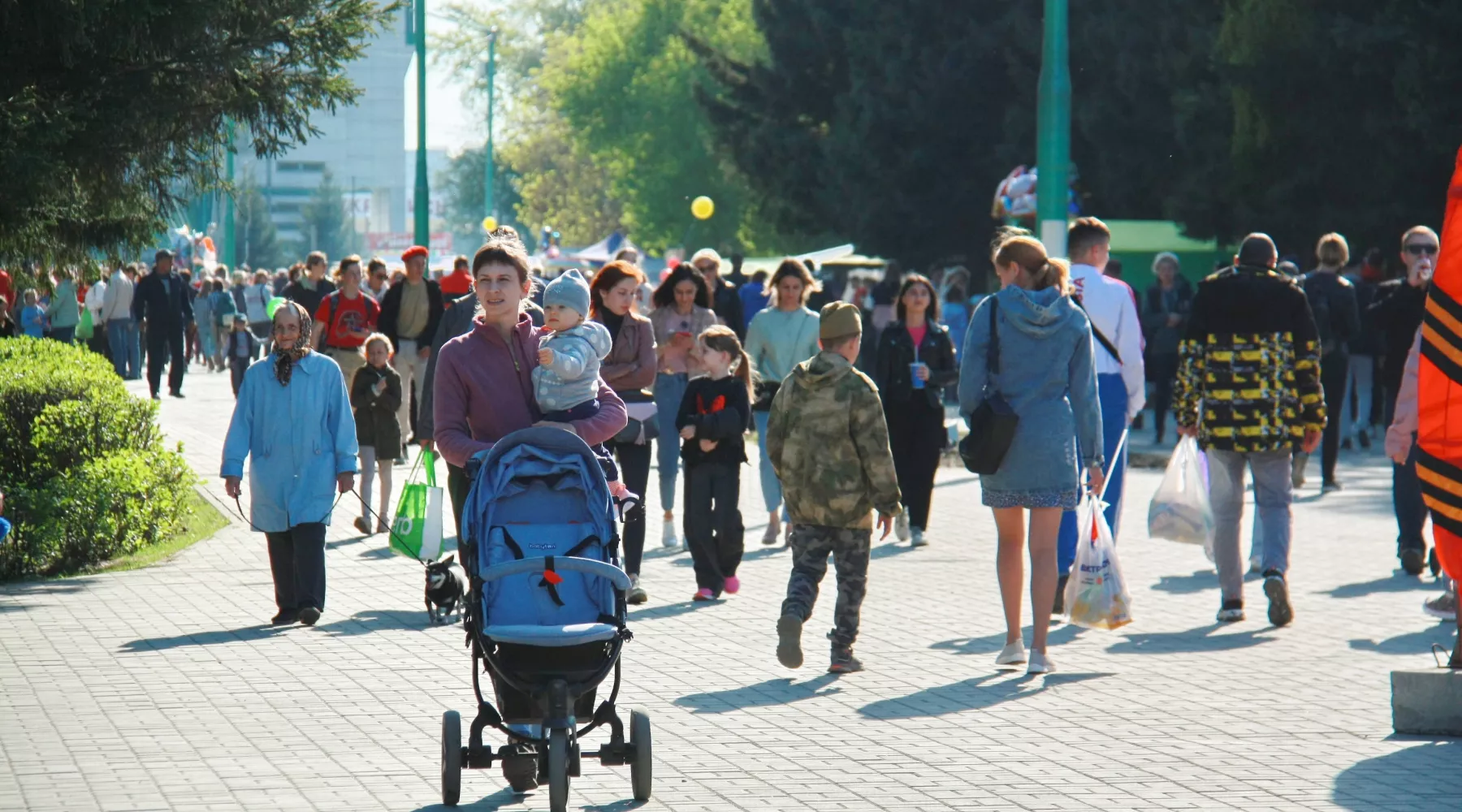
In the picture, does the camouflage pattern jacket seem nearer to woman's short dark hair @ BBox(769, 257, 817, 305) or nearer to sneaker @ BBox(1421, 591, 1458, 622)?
sneaker @ BBox(1421, 591, 1458, 622)

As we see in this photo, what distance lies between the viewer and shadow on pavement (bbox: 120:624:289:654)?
9516 millimetres

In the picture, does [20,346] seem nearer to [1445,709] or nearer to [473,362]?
[473,362]

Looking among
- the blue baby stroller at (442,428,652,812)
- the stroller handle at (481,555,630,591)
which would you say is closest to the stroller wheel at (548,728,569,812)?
the blue baby stroller at (442,428,652,812)

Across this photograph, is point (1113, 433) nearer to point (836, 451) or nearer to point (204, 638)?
point (836, 451)

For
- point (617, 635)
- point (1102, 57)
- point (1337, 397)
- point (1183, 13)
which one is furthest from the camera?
point (1102, 57)

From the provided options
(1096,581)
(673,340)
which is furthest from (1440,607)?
(673,340)

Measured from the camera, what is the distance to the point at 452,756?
6.45m

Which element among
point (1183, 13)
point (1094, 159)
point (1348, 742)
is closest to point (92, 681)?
point (1348, 742)

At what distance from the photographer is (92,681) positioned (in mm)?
8609

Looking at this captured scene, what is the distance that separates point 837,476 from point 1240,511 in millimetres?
2564

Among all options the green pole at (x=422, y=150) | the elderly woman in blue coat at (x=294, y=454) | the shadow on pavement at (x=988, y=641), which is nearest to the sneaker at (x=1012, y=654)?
the shadow on pavement at (x=988, y=641)

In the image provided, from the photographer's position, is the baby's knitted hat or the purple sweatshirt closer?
the baby's knitted hat

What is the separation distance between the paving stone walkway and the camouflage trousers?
22 centimetres

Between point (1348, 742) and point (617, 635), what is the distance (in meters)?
2.83
